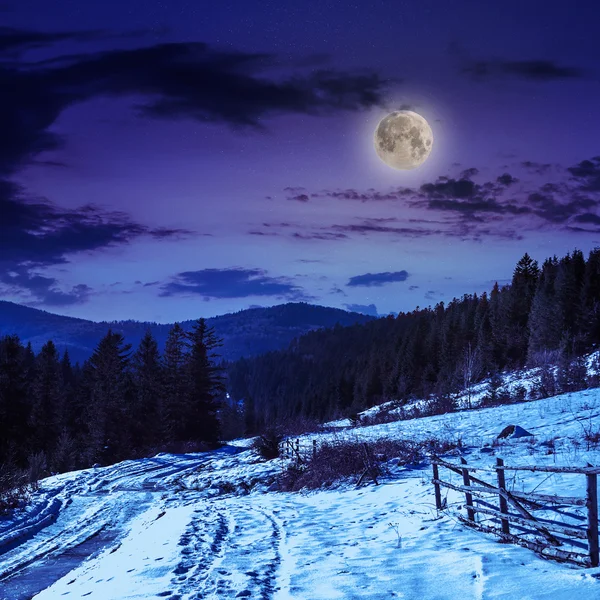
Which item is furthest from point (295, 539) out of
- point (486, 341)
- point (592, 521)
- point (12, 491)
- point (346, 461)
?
point (486, 341)

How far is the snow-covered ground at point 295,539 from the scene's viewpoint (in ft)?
26.9

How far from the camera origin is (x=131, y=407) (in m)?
46.3

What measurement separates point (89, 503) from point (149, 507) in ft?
8.89

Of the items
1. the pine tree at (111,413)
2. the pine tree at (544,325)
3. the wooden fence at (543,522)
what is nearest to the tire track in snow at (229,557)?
the wooden fence at (543,522)

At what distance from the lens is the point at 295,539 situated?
12.3 metres

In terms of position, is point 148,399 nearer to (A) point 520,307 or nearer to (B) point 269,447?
(B) point 269,447

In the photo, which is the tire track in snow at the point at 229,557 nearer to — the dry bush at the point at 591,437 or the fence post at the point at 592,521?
the fence post at the point at 592,521

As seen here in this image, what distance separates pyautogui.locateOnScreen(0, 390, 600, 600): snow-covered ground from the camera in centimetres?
820

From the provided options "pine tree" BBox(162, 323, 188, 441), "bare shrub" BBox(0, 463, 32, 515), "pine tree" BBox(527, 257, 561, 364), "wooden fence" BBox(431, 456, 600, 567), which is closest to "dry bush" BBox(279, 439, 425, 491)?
"wooden fence" BBox(431, 456, 600, 567)

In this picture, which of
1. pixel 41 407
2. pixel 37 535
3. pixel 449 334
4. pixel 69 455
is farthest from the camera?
pixel 449 334

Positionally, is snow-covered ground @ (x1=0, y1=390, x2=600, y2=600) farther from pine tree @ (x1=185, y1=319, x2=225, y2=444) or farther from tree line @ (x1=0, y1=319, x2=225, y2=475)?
pine tree @ (x1=185, y1=319, x2=225, y2=444)

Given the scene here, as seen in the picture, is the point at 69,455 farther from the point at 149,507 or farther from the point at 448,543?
the point at 448,543

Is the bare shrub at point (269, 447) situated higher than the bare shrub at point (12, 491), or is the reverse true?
the bare shrub at point (12, 491)

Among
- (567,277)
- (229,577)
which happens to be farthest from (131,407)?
(567,277)
